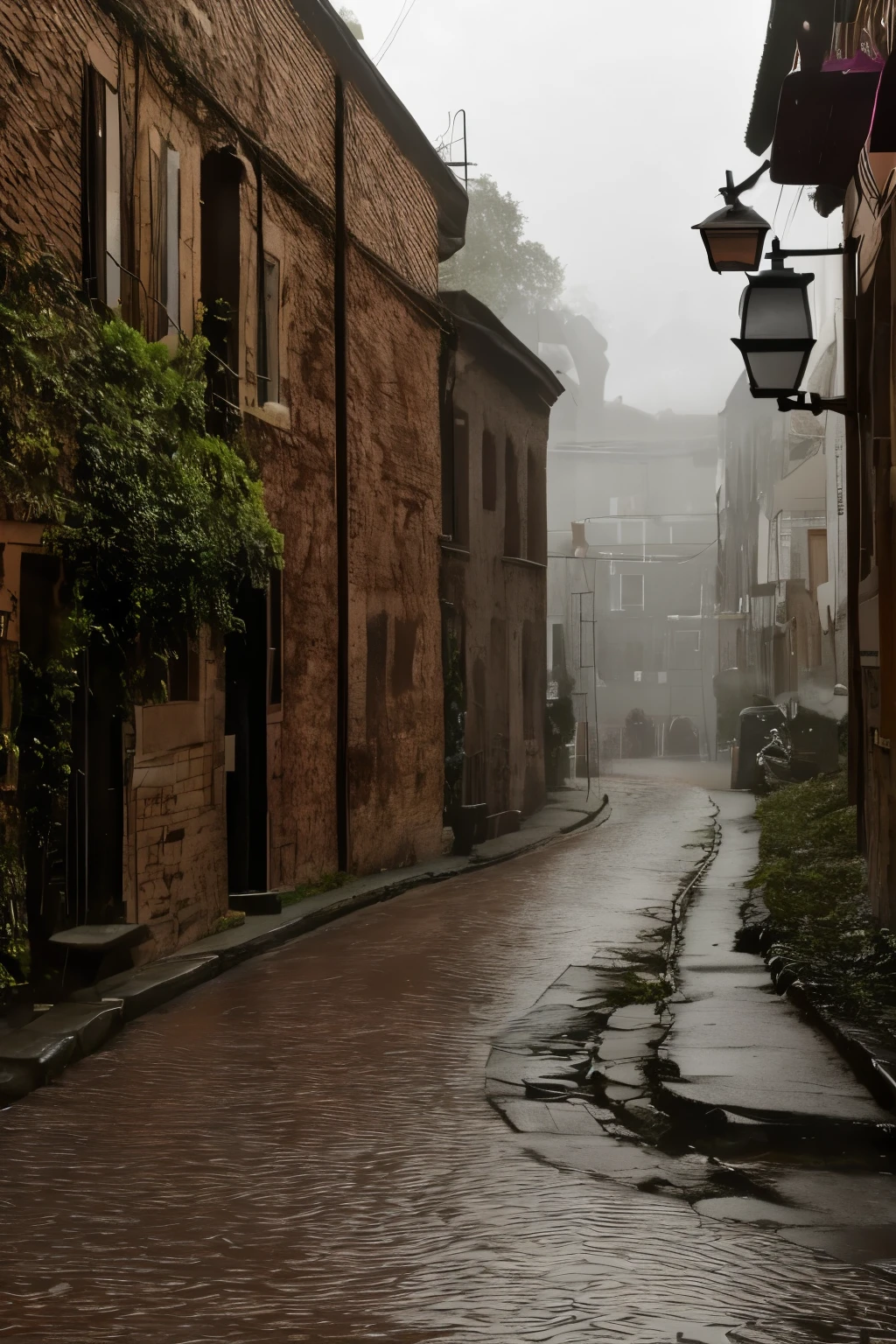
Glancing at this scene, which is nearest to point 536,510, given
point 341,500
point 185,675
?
point 341,500

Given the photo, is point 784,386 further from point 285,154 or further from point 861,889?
point 285,154

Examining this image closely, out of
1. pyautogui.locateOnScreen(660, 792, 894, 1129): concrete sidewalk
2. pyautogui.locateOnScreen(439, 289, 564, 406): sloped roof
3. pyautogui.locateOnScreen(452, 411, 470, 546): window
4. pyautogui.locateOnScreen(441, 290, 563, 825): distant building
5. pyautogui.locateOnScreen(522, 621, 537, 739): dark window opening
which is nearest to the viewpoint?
pyautogui.locateOnScreen(660, 792, 894, 1129): concrete sidewalk

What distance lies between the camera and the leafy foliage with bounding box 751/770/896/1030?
8742 mm

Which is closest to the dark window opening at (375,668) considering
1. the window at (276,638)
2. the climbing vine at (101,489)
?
the window at (276,638)

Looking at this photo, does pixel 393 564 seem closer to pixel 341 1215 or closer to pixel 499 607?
pixel 499 607

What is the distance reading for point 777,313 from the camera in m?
9.74

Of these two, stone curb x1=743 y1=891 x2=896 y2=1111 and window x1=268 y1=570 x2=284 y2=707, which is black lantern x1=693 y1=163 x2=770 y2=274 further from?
window x1=268 y1=570 x2=284 y2=707

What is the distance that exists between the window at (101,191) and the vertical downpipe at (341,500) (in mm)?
6109

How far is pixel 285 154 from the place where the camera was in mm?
14922

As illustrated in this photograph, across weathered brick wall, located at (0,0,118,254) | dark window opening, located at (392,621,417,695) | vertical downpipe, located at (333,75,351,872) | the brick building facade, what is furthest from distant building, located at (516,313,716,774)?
weathered brick wall, located at (0,0,118,254)

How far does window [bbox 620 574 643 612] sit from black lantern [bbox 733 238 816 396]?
5536 centimetres

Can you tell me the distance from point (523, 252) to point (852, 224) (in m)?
30.8

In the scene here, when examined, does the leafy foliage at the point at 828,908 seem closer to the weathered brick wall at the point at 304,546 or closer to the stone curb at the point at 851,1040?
the stone curb at the point at 851,1040

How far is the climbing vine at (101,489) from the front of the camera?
8.79 meters
